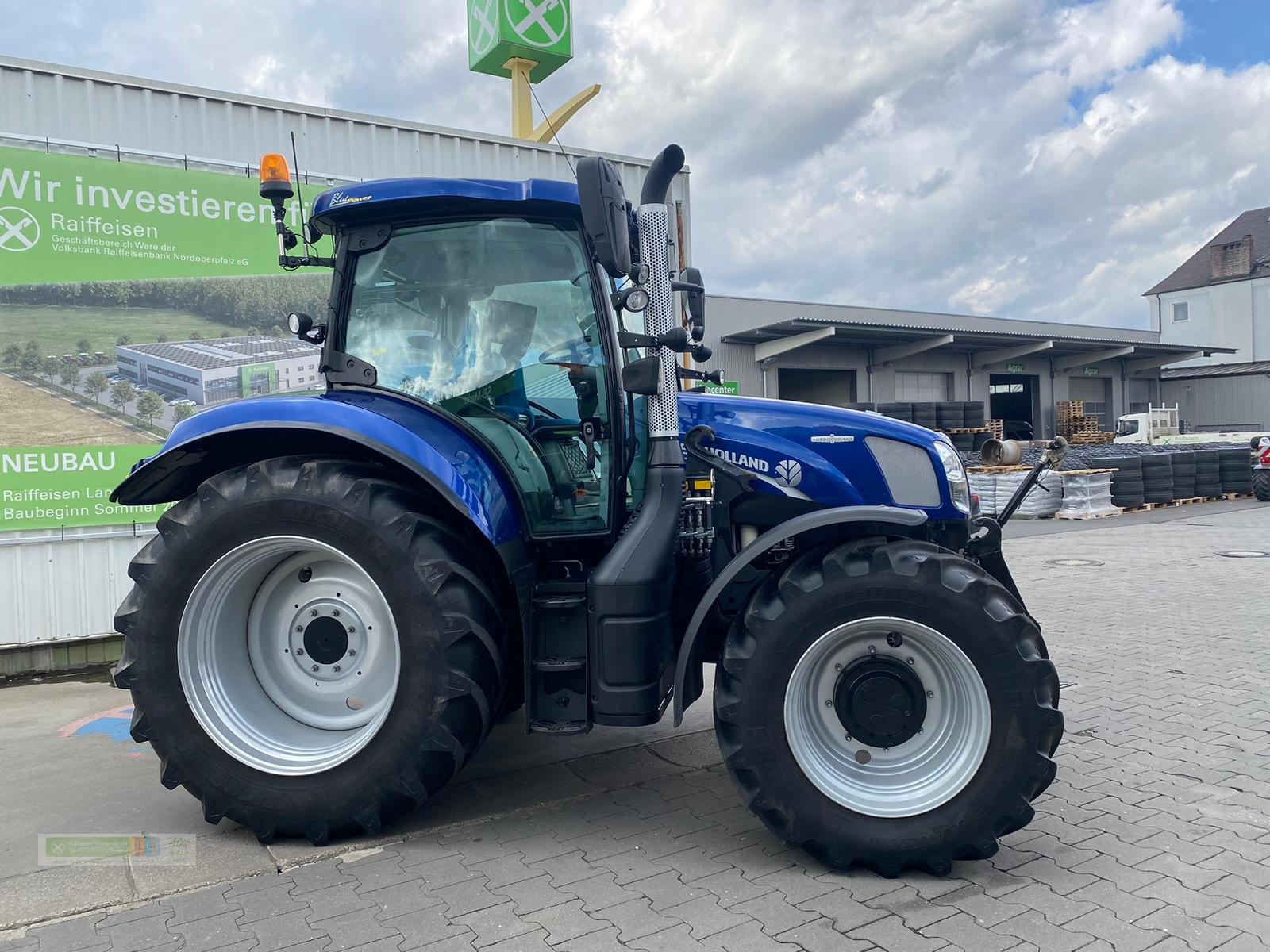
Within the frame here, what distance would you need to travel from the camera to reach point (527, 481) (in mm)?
3844

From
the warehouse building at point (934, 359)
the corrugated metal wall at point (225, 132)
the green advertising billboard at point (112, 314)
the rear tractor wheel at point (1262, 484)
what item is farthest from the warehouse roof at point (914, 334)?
the green advertising billboard at point (112, 314)

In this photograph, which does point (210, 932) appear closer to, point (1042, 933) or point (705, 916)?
point (705, 916)

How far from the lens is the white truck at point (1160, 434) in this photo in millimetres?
24391

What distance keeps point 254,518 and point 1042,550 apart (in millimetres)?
11668

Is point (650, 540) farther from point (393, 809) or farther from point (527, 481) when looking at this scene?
point (393, 809)

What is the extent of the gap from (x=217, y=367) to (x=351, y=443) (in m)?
4.14

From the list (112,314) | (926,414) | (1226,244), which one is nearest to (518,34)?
(112,314)

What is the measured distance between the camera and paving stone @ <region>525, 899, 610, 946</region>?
2912 millimetres

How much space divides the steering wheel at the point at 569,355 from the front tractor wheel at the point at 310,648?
0.82 metres

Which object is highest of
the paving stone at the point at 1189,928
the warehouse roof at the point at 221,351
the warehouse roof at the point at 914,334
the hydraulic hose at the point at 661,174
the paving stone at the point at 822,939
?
the warehouse roof at the point at 914,334

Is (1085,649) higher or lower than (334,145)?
lower

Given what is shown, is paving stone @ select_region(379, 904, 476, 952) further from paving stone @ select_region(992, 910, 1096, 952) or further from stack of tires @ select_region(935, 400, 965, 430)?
stack of tires @ select_region(935, 400, 965, 430)

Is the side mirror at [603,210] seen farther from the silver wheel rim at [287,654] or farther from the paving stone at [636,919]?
the paving stone at [636,919]

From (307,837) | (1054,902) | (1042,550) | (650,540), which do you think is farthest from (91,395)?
(1042,550)
